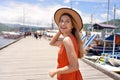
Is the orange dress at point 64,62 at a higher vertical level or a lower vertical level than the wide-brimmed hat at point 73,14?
lower

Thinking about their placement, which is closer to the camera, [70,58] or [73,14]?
[70,58]

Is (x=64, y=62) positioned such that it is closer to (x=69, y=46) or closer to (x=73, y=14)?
(x=69, y=46)

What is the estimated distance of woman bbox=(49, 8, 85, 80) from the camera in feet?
10.1

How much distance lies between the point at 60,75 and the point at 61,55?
0.80 feet

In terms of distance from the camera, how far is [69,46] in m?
3.09

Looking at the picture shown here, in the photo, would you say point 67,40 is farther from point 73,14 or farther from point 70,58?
point 73,14

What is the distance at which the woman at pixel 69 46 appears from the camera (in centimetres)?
309

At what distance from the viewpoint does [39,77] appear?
31.4 feet

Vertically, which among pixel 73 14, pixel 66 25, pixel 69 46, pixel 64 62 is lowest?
pixel 64 62

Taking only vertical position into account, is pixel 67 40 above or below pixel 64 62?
above

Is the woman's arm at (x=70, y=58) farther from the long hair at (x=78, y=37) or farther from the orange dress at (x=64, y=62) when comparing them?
the long hair at (x=78, y=37)

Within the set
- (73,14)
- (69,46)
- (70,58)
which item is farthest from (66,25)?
(70,58)

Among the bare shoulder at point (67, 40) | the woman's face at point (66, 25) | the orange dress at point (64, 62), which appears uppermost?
the woman's face at point (66, 25)

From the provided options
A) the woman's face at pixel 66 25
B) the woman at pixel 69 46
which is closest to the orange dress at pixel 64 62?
the woman at pixel 69 46
